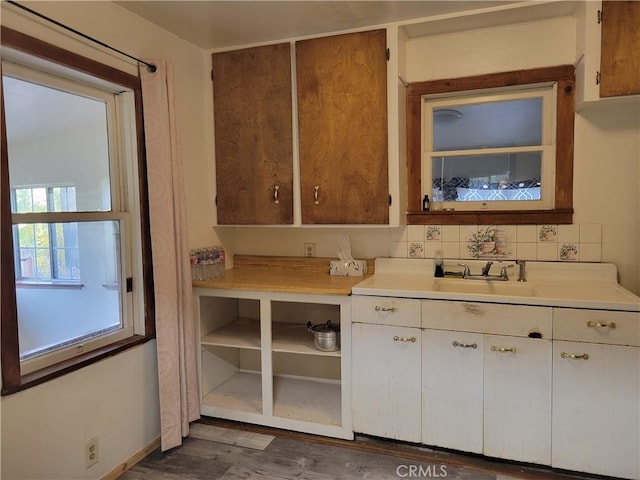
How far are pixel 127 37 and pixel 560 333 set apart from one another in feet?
8.57

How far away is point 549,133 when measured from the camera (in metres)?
2.46

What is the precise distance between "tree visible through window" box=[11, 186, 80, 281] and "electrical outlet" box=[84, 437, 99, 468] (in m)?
0.78

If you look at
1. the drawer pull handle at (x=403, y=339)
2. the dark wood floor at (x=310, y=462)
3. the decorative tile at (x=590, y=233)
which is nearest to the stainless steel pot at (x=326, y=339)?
the drawer pull handle at (x=403, y=339)

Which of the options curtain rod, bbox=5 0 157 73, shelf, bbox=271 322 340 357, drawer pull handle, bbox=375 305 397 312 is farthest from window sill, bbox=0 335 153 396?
curtain rod, bbox=5 0 157 73

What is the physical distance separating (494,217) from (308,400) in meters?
1.62

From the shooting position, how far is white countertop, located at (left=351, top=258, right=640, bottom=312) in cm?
197

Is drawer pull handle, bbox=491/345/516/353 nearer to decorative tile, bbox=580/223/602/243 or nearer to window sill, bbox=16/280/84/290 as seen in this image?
decorative tile, bbox=580/223/602/243

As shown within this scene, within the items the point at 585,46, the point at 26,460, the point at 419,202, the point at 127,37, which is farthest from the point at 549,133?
the point at 26,460

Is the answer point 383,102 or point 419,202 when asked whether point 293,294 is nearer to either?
point 419,202

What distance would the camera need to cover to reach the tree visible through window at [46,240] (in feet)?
5.76

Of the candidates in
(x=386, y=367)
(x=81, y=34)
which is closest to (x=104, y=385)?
(x=386, y=367)

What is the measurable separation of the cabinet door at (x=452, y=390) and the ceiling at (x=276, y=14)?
1.73m

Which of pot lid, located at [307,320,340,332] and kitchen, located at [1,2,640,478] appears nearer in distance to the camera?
kitchen, located at [1,2,640,478]

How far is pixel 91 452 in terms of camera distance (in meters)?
1.98
